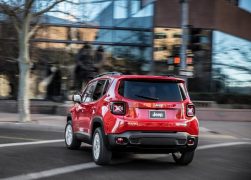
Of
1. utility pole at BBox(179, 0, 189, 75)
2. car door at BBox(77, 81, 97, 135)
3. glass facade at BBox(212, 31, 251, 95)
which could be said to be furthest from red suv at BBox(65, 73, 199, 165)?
glass facade at BBox(212, 31, 251, 95)

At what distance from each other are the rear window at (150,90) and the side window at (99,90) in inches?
27.7

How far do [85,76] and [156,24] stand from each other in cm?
512

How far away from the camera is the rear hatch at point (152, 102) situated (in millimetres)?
9273

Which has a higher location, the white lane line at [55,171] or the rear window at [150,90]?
the rear window at [150,90]

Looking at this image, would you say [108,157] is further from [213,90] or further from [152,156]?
[213,90]

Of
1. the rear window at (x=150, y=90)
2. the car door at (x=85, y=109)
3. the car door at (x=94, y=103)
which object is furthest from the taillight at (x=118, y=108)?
the car door at (x=85, y=109)

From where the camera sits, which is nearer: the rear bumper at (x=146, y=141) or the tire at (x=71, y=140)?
the rear bumper at (x=146, y=141)

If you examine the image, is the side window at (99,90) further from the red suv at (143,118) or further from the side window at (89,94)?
the side window at (89,94)

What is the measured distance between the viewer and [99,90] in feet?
34.1

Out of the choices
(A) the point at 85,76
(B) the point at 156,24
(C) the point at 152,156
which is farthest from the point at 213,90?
(C) the point at 152,156

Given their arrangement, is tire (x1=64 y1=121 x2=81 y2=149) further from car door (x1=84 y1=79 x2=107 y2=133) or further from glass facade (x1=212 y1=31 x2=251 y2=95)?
glass facade (x1=212 y1=31 x2=251 y2=95)

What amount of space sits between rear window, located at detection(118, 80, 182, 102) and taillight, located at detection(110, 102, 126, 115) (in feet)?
0.65

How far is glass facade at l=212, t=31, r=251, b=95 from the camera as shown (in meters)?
29.3

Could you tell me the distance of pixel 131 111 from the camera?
9273 millimetres
